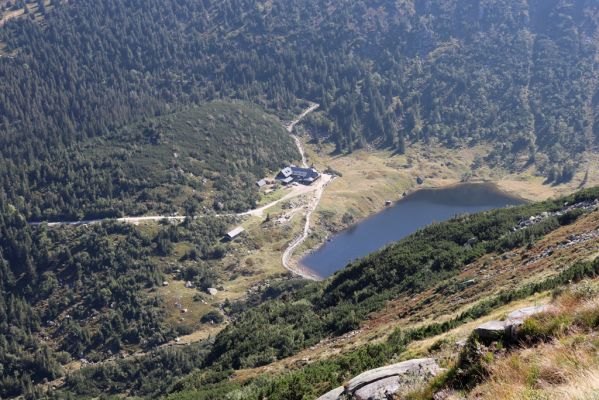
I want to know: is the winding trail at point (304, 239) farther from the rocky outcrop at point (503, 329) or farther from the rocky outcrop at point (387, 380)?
the rocky outcrop at point (503, 329)

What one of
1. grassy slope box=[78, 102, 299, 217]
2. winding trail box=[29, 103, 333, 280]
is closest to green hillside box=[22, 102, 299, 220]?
grassy slope box=[78, 102, 299, 217]

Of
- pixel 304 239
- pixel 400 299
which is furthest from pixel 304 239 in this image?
pixel 400 299

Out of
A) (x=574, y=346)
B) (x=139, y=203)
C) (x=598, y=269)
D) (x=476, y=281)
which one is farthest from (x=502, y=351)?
(x=139, y=203)

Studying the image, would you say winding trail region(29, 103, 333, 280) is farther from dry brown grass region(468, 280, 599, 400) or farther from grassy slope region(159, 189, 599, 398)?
dry brown grass region(468, 280, 599, 400)

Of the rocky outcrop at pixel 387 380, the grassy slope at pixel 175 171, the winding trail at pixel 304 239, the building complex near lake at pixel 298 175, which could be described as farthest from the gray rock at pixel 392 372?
the building complex near lake at pixel 298 175

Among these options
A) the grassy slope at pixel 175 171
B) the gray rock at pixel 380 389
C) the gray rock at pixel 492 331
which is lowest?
the grassy slope at pixel 175 171

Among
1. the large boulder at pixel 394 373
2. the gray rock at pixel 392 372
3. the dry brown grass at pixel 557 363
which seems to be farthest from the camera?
the gray rock at pixel 392 372
